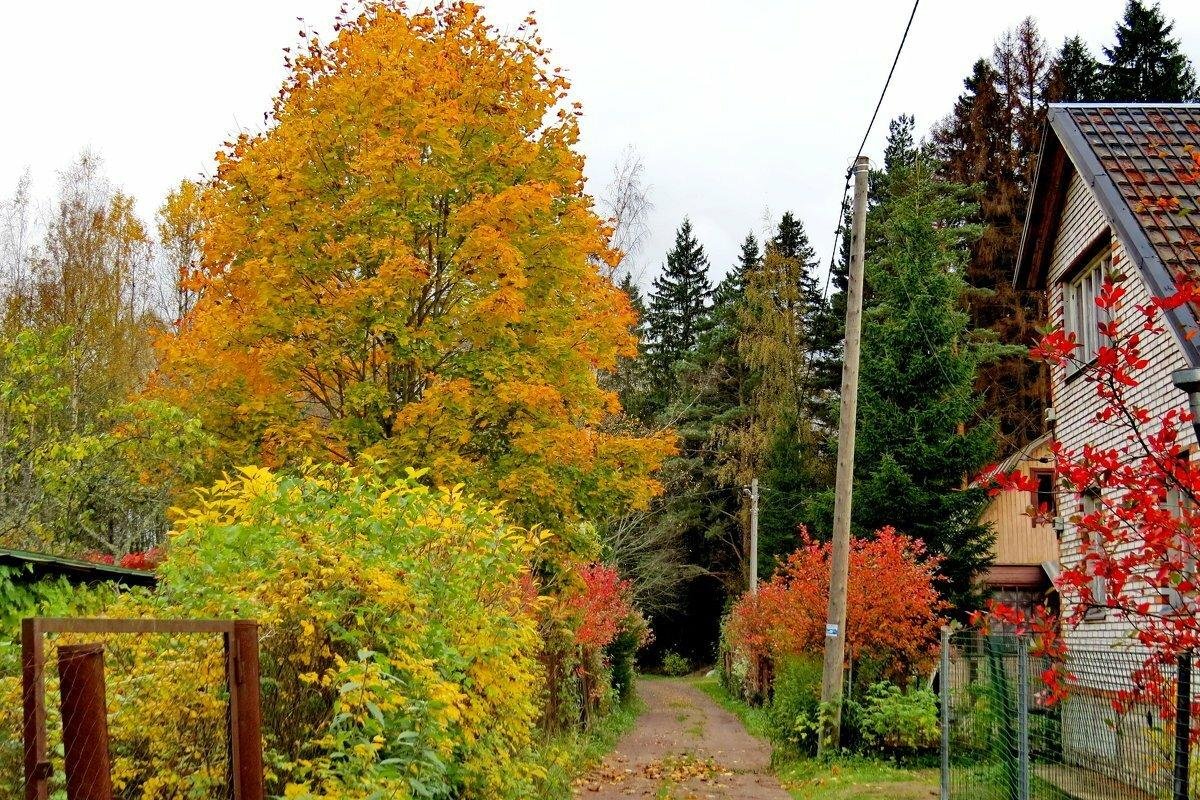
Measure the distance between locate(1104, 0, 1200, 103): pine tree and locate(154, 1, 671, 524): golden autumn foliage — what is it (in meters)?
31.5

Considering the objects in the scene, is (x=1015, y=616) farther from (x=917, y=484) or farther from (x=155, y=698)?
(x=917, y=484)

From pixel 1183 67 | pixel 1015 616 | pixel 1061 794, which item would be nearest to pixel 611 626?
pixel 1061 794

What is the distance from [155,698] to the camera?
523 cm

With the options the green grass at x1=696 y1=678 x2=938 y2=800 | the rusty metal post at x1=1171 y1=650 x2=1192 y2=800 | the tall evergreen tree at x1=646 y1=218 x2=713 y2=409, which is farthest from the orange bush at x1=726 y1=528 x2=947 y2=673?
the tall evergreen tree at x1=646 y1=218 x2=713 y2=409

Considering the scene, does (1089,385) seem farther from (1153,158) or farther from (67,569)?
(67,569)

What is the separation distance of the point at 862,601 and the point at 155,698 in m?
15.8

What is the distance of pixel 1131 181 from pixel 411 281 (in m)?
9.13

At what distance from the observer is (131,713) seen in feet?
16.8

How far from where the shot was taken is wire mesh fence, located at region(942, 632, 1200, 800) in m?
6.15

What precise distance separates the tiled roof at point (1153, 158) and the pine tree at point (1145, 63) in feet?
86.8

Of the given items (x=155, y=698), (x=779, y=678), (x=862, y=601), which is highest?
(x=155, y=698)

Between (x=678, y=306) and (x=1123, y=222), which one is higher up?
(x=678, y=306)

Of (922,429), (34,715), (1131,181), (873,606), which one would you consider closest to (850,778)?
(873,606)

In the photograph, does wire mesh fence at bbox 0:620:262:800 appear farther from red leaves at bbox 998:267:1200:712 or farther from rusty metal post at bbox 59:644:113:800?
red leaves at bbox 998:267:1200:712
